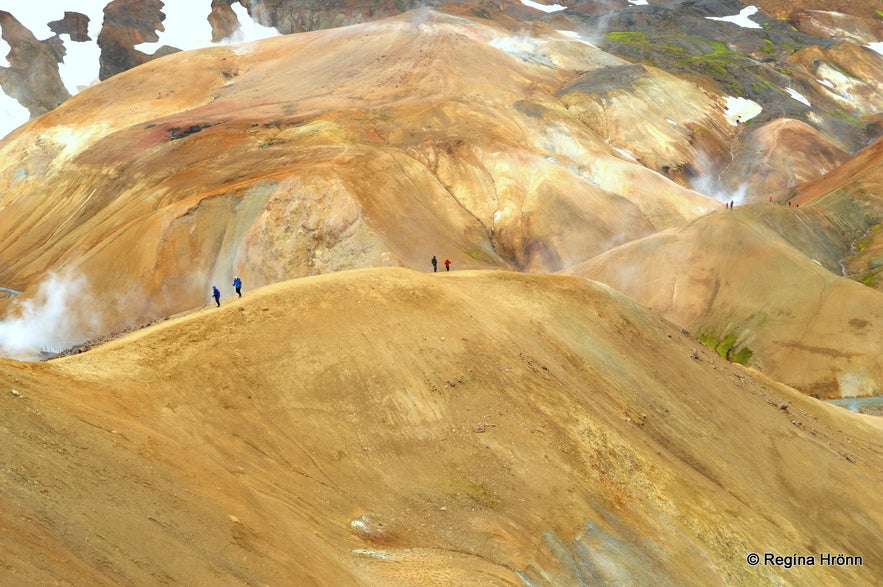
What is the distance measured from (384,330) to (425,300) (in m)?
2.42

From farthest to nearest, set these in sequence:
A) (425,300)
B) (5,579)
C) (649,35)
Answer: (649,35)
(425,300)
(5,579)

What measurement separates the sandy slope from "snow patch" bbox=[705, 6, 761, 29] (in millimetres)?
135288

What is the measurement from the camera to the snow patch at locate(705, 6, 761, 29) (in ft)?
479

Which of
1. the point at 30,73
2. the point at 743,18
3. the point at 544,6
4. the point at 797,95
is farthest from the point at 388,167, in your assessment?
the point at 743,18

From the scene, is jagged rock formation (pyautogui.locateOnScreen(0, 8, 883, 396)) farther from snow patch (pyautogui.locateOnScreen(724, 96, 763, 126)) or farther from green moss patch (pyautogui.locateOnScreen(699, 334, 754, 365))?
snow patch (pyautogui.locateOnScreen(724, 96, 763, 126))

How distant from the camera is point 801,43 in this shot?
134 meters

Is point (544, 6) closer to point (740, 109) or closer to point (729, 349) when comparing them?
point (740, 109)

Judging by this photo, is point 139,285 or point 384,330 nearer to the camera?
point 384,330

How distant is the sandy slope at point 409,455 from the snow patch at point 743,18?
135288 mm

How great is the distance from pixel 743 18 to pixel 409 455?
155m

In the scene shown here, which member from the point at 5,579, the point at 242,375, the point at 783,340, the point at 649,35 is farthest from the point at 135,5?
the point at 5,579

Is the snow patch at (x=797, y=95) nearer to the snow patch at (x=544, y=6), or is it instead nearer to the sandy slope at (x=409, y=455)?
the snow patch at (x=544, y=6)

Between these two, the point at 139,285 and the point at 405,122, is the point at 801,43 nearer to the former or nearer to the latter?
the point at 405,122

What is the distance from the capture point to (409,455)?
766 inches
